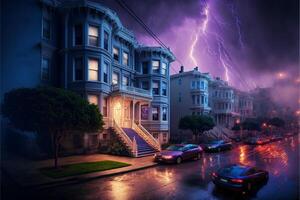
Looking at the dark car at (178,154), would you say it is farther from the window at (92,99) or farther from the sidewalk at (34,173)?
the window at (92,99)

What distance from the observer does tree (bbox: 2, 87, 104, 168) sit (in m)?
13.4

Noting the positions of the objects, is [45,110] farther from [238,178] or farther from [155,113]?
[155,113]

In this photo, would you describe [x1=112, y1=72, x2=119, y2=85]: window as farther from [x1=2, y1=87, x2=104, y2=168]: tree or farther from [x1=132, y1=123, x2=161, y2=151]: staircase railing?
[x1=2, y1=87, x2=104, y2=168]: tree

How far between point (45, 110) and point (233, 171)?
11128 millimetres

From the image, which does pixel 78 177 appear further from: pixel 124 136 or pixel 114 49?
pixel 114 49

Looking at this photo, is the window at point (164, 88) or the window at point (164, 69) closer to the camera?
the window at point (164, 69)

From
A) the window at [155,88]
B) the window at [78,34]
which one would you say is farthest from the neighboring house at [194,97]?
the window at [78,34]

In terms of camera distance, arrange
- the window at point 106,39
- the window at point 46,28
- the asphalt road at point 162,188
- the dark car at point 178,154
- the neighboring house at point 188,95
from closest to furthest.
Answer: the asphalt road at point 162,188 → the dark car at point 178,154 → the window at point 46,28 → the window at point 106,39 → the neighboring house at point 188,95

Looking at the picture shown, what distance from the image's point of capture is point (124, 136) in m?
23.8

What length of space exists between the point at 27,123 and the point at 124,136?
11268 millimetres

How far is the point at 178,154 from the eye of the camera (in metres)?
19.2

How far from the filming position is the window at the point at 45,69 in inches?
Answer: 879

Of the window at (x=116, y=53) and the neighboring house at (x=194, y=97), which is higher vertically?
the window at (x=116, y=53)

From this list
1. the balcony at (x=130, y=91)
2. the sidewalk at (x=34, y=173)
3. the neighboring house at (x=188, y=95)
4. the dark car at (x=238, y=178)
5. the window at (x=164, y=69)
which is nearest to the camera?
the dark car at (x=238, y=178)
